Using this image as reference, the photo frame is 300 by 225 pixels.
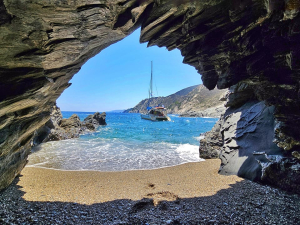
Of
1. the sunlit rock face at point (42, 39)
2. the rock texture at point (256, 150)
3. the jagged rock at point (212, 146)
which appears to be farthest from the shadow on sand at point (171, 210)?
the jagged rock at point (212, 146)

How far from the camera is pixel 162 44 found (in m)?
6.79

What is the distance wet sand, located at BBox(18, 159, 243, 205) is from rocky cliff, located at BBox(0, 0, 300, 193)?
1438 millimetres

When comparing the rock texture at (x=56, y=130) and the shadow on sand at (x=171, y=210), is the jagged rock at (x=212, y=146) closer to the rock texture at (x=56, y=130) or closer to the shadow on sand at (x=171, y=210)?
the shadow on sand at (x=171, y=210)

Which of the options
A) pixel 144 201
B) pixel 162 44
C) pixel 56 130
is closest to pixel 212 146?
pixel 144 201

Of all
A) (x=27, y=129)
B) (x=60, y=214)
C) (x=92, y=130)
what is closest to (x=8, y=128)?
(x=27, y=129)

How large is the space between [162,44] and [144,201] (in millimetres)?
6786

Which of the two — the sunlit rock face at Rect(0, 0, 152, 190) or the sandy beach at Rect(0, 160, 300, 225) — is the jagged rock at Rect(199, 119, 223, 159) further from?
the sunlit rock face at Rect(0, 0, 152, 190)

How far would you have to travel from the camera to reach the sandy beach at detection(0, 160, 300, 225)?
4668 mm

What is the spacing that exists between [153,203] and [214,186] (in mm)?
3411

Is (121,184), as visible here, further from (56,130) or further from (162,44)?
(56,130)

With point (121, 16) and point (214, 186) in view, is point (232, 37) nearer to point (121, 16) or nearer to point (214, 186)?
point (121, 16)

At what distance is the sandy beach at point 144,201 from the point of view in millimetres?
4668

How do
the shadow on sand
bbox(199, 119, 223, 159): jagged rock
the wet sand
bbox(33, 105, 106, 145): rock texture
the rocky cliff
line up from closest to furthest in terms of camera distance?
the rocky cliff → the shadow on sand → the wet sand → bbox(199, 119, 223, 159): jagged rock → bbox(33, 105, 106, 145): rock texture

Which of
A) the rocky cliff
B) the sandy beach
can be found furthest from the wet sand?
the rocky cliff
